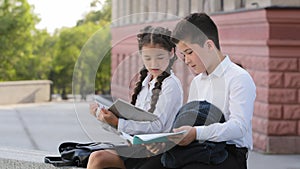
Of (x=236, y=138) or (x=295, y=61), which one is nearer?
(x=236, y=138)

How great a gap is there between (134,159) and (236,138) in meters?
0.80

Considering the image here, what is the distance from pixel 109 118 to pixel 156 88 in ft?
1.05

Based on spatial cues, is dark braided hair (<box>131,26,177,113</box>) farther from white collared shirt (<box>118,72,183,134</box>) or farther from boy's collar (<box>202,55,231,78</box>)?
boy's collar (<box>202,55,231,78</box>)

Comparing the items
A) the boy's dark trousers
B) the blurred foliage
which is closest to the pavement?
the boy's dark trousers

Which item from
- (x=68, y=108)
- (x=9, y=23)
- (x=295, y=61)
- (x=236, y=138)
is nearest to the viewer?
(x=236, y=138)

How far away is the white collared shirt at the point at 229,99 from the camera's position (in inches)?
155

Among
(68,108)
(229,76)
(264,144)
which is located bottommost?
(68,108)

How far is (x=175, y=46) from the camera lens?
4.04 meters

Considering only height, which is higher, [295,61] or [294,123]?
[295,61]

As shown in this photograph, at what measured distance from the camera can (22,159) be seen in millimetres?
6594

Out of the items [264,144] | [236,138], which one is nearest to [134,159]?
[236,138]

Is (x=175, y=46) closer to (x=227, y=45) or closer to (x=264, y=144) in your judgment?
(x=264, y=144)

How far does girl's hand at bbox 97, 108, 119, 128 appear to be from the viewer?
4.11 meters

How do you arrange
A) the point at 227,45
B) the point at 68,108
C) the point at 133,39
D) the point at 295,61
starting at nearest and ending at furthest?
the point at 133,39, the point at 295,61, the point at 227,45, the point at 68,108
